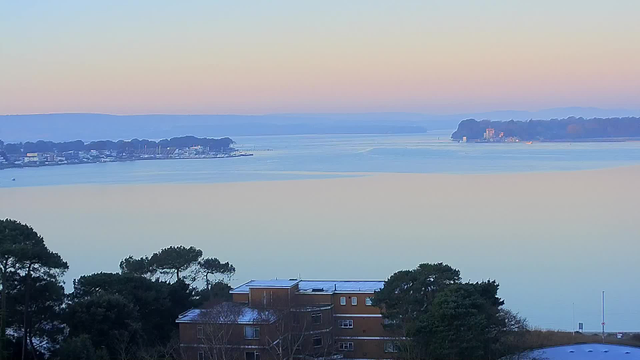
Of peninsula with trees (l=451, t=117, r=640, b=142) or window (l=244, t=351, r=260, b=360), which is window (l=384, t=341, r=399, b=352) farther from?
peninsula with trees (l=451, t=117, r=640, b=142)

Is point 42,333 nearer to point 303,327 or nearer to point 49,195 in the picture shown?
point 303,327

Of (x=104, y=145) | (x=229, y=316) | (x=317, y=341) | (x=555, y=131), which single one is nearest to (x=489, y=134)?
(x=555, y=131)

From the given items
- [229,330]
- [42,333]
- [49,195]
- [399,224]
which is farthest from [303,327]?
[49,195]

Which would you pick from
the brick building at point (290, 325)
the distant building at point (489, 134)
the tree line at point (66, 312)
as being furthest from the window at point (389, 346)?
the distant building at point (489, 134)

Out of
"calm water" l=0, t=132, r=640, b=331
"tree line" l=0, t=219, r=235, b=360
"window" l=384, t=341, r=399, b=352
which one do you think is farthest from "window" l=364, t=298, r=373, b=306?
"calm water" l=0, t=132, r=640, b=331

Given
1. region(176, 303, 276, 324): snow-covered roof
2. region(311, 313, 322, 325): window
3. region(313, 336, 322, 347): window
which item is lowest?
region(313, 336, 322, 347): window

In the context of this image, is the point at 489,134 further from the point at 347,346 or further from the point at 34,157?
the point at 347,346

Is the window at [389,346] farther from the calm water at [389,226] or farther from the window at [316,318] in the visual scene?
the calm water at [389,226]
